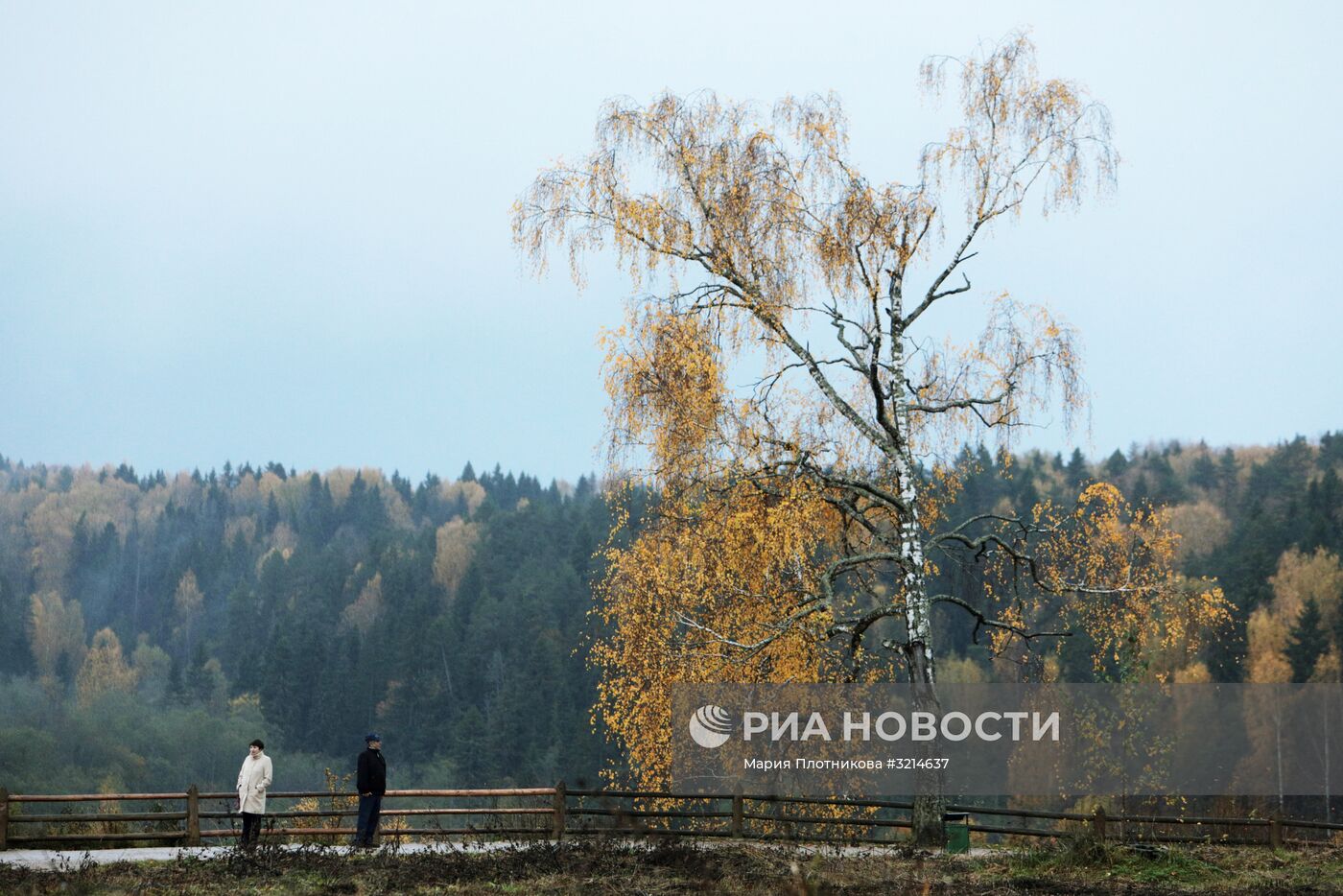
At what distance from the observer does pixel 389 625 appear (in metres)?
117

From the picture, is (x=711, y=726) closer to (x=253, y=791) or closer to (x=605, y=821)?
(x=605, y=821)

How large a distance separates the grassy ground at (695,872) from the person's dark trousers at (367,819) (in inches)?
26.5

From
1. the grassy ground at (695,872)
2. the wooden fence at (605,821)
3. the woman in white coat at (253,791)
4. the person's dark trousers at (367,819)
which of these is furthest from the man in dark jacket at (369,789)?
the woman in white coat at (253,791)

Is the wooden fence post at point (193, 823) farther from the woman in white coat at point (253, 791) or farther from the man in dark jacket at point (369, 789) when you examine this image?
the man in dark jacket at point (369, 789)

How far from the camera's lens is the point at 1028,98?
20.2 m

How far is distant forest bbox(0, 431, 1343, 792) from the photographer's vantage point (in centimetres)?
7544

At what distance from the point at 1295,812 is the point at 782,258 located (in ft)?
168

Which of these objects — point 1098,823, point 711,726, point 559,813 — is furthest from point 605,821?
point 1098,823

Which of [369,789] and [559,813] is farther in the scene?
[559,813]

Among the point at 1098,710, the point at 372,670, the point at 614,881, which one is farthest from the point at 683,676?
the point at 372,670

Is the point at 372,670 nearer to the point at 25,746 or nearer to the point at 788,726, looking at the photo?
the point at 25,746

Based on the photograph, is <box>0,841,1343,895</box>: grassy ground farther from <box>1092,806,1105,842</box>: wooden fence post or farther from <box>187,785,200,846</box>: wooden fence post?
<box>187,785,200,846</box>: wooden fence post

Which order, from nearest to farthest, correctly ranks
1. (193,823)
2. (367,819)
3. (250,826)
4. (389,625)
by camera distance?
1. (250,826)
2. (367,819)
3. (193,823)
4. (389,625)

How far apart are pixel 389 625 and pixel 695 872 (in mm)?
103668
